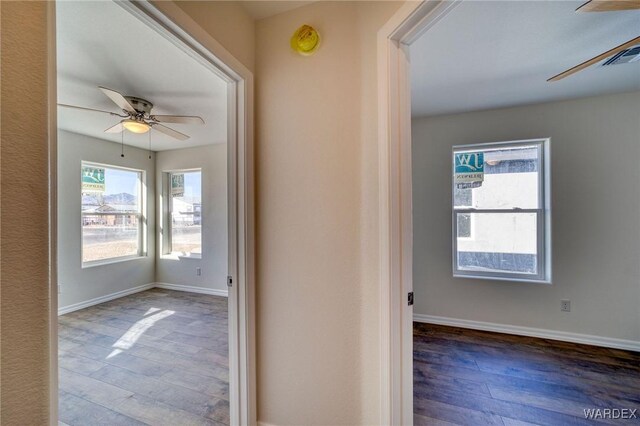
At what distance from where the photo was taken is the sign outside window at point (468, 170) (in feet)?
9.67

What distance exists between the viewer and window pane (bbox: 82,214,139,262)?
3.73 metres

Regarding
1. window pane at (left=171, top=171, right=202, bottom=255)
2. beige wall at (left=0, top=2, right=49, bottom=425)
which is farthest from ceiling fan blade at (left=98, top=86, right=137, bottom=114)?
window pane at (left=171, top=171, right=202, bottom=255)

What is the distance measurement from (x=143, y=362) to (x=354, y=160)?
8.54 ft

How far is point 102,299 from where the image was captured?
12.5ft

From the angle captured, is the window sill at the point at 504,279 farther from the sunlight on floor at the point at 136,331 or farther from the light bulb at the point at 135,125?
the light bulb at the point at 135,125

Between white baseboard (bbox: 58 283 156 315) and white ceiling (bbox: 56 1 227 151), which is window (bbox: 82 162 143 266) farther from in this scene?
white ceiling (bbox: 56 1 227 151)

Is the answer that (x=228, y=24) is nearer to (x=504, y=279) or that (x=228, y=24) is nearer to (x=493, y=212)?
(x=493, y=212)

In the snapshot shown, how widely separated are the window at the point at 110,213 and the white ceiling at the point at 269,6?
3.84 metres

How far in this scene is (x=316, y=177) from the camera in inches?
53.9

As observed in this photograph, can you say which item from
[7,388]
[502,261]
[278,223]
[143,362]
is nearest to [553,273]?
[502,261]

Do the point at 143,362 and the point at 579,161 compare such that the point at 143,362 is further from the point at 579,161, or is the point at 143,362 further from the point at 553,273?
the point at 579,161

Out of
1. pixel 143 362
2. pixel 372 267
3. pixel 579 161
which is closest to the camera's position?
pixel 372 267

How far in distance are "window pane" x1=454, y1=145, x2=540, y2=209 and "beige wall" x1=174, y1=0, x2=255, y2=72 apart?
2600 mm

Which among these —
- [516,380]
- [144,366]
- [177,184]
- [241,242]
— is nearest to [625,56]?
[516,380]
